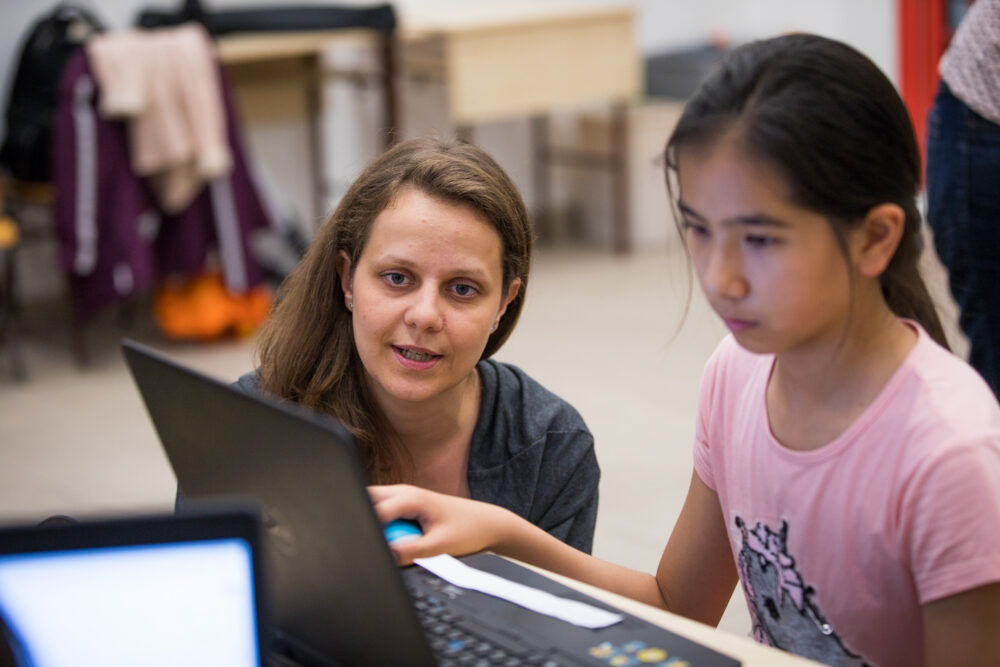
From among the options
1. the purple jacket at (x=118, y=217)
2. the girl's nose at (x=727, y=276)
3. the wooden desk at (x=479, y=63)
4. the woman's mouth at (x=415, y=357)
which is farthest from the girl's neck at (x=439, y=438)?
the wooden desk at (x=479, y=63)

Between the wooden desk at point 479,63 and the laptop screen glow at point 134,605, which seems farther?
the wooden desk at point 479,63

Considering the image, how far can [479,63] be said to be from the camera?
4.37m

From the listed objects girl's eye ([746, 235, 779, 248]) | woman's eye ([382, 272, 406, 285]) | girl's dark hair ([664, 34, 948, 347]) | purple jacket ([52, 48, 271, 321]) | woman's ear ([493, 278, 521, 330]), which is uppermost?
girl's dark hair ([664, 34, 948, 347])

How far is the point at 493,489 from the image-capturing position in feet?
4.42

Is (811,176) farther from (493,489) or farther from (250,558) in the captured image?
(493,489)

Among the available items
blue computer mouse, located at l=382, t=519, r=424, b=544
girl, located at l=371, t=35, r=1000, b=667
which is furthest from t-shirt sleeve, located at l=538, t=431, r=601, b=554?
blue computer mouse, located at l=382, t=519, r=424, b=544

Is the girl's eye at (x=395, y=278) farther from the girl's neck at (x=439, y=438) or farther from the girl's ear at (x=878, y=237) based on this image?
the girl's ear at (x=878, y=237)

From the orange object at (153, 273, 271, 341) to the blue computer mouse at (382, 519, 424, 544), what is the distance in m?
2.94

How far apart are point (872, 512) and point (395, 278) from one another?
1.73ft

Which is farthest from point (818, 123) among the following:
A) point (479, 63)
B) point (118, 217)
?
Answer: point (479, 63)

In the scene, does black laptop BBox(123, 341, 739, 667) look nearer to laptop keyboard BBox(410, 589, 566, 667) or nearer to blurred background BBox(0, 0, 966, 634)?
laptop keyboard BBox(410, 589, 566, 667)

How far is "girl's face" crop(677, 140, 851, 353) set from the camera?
2.94 feet

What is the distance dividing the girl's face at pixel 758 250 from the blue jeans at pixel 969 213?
0.95m

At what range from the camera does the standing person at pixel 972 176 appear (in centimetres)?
172
